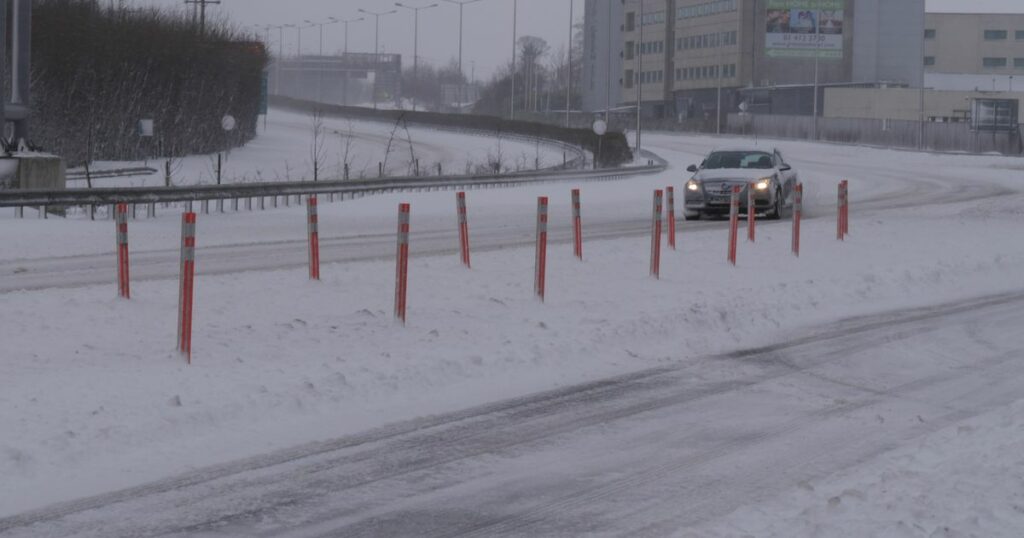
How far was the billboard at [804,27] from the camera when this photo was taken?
11825 cm

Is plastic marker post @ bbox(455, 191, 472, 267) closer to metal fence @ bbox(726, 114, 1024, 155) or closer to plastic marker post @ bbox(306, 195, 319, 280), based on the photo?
plastic marker post @ bbox(306, 195, 319, 280)

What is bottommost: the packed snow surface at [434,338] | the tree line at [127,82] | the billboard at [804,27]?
the packed snow surface at [434,338]

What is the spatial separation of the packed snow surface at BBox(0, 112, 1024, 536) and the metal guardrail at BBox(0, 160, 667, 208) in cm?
57

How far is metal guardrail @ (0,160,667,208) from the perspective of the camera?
998 inches

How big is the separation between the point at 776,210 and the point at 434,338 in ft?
58.9

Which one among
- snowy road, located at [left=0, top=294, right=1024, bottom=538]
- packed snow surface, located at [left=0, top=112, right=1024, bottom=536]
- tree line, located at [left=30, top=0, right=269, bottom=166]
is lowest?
snowy road, located at [left=0, top=294, right=1024, bottom=538]

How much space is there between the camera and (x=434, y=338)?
12.5m

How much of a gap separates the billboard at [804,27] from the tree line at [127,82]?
56602 mm

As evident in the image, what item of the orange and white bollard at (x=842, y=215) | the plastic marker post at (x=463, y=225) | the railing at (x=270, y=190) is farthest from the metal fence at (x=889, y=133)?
the plastic marker post at (x=463, y=225)

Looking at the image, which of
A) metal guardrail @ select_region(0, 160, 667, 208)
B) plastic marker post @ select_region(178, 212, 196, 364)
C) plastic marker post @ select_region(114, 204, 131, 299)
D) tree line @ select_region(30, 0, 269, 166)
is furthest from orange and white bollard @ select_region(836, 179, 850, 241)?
tree line @ select_region(30, 0, 269, 166)

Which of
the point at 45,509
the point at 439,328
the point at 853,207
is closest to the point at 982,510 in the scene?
the point at 45,509

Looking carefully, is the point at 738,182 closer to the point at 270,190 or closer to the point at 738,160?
the point at 738,160

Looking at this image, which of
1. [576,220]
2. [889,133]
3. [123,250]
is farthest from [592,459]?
[889,133]

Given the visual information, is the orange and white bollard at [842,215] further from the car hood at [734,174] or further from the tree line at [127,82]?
the tree line at [127,82]
